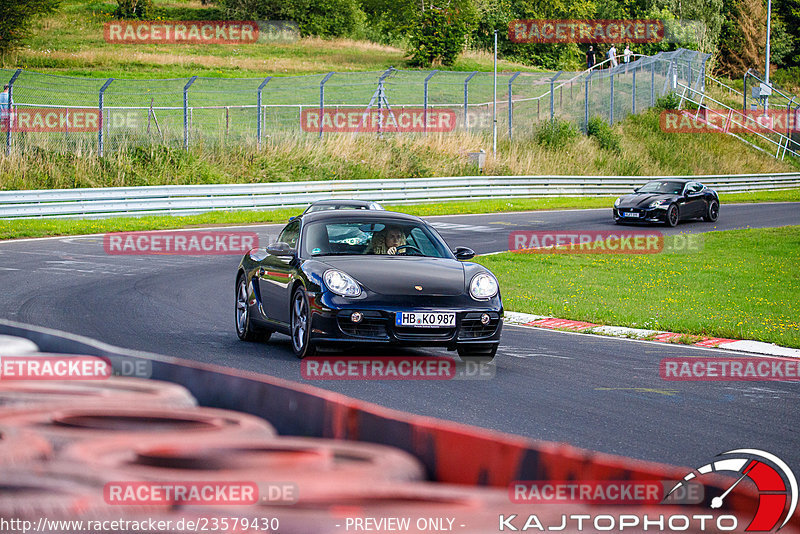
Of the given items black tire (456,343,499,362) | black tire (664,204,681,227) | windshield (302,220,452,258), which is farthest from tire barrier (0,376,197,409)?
black tire (664,204,681,227)

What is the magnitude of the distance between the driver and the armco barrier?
474cm

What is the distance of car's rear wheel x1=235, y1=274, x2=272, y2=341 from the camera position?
10.5 m

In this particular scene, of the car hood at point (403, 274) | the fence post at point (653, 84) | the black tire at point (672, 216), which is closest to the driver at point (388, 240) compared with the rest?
the car hood at point (403, 274)

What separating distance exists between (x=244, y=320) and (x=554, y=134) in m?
33.6

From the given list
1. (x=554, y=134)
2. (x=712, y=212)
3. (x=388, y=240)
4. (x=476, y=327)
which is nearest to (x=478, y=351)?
(x=476, y=327)

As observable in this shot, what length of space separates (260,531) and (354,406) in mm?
831

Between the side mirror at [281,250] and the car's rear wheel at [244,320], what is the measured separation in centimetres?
84

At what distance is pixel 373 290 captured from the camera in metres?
8.81

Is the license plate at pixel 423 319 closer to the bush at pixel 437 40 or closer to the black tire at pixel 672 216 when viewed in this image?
the black tire at pixel 672 216

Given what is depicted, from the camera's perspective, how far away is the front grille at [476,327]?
8874 mm

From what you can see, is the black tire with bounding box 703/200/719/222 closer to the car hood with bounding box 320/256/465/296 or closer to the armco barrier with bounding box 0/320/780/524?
the car hood with bounding box 320/256/465/296

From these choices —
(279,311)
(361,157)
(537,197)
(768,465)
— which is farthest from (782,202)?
(768,465)

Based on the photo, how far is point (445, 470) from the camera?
12.4 feet

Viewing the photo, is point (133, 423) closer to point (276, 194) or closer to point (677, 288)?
point (677, 288)
